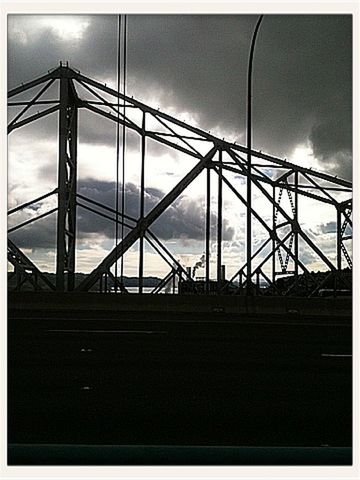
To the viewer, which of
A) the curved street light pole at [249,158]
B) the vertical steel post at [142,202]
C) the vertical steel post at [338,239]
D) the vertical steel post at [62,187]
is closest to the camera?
the curved street light pole at [249,158]

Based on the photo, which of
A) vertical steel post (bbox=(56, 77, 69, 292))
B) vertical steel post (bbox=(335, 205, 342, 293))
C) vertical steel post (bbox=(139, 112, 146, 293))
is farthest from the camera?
vertical steel post (bbox=(335, 205, 342, 293))

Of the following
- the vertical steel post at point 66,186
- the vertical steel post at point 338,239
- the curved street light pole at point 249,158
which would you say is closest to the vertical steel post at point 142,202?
the vertical steel post at point 66,186

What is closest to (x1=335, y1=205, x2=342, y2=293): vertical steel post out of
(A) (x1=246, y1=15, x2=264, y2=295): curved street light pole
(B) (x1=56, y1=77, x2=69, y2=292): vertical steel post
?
(B) (x1=56, y1=77, x2=69, y2=292): vertical steel post

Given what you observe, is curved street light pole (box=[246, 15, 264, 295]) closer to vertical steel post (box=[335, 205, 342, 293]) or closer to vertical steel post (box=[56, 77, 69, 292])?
vertical steel post (box=[56, 77, 69, 292])

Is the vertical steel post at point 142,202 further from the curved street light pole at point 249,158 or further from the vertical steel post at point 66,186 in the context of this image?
the curved street light pole at point 249,158

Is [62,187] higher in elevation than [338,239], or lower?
higher

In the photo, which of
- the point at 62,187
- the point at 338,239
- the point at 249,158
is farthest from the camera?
the point at 338,239

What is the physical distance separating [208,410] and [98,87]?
35785 mm

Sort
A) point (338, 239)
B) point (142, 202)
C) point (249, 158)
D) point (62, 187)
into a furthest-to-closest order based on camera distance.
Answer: point (338, 239) → point (142, 202) → point (62, 187) → point (249, 158)

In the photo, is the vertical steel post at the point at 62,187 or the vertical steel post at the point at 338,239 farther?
the vertical steel post at the point at 338,239

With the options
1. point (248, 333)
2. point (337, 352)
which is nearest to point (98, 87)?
point (248, 333)

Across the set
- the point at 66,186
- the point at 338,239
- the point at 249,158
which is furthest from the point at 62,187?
the point at 338,239

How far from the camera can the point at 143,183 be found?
3878 cm

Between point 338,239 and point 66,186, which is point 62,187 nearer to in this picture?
point 66,186
